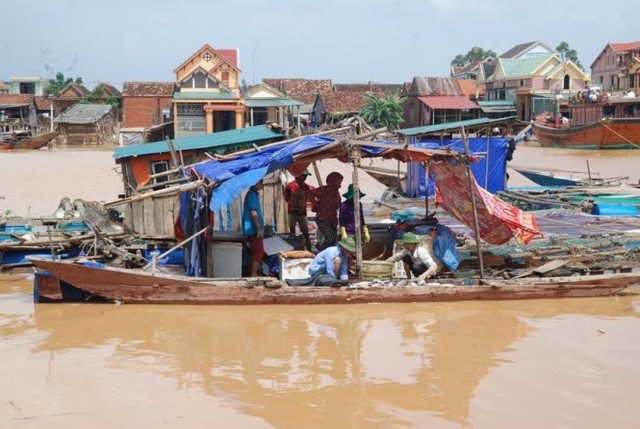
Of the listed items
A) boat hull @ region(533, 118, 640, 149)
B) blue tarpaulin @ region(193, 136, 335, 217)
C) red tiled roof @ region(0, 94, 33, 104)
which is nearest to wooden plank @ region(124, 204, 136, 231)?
blue tarpaulin @ region(193, 136, 335, 217)

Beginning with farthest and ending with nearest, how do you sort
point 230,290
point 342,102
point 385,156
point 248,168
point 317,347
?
point 342,102
point 385,156
point 248,168
point 230,290
point 317,347

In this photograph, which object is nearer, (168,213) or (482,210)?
(482,210)

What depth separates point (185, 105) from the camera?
1483 inches

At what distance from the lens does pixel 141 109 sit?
151 feet

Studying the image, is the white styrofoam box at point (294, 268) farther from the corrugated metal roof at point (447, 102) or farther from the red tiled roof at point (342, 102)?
the red tiled roof at point (342, 102)

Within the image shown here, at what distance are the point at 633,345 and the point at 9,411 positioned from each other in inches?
217

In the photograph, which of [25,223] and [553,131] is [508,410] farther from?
[553,131]

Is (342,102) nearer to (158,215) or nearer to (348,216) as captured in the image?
(158,215)

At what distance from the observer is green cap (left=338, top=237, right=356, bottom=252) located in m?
8.71

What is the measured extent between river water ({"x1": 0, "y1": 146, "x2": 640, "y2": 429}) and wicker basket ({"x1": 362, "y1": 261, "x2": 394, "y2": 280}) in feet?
1.39

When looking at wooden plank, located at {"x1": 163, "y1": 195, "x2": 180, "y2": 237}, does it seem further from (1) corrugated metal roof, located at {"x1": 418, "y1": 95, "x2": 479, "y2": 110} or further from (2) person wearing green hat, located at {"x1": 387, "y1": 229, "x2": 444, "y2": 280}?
(1) corrugated metal roof, located at {"x1": 418, "y1": 95, "x2": 479, "y2": 110}

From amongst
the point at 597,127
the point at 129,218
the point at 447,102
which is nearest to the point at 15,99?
the point at 447,102

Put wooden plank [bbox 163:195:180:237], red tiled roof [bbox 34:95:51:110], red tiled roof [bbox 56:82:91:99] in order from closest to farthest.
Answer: wooden plank [bbox 163:195:180:237] → red tiled roof [bbox 56:82:91:99] → red tiled roof [bbox 34:95:51:110]

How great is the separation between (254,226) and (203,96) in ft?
97.1
